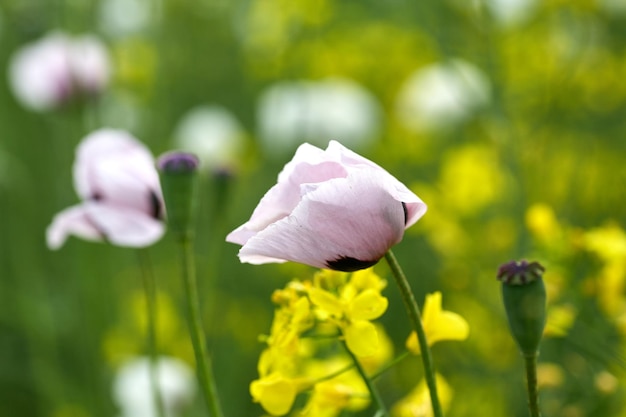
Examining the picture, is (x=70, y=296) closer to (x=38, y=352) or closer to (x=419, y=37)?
(x=38, y=352)

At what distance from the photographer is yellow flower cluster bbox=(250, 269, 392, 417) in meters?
0.48

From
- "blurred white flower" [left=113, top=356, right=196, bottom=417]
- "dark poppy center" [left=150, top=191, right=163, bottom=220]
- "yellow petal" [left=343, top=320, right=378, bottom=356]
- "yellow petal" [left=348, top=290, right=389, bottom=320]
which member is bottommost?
"blurred white flower" [left=113, top=356, right=196, bottom=417]

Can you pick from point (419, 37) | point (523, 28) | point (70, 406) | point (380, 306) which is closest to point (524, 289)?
point (380, 306)

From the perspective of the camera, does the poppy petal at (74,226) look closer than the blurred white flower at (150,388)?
Yes

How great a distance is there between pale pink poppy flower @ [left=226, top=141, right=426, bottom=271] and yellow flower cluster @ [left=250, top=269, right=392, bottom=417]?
0.02 meters

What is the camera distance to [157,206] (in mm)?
688

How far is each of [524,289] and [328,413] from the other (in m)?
0.14

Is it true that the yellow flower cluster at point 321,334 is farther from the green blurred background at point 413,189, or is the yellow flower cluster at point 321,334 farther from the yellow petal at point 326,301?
the green blurred background at point 413,189

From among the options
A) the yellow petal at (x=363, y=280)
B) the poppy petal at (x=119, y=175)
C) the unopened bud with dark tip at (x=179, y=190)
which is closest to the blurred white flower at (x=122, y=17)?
the poppy petal at (x=119, y=175)

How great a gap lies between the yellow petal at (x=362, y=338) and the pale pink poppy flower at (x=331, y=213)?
3 cm

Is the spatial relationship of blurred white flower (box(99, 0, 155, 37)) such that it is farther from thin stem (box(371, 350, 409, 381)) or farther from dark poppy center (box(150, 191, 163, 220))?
thin stem (box(371, 350, 409, 381))

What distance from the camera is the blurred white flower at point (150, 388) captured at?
1.24 meters

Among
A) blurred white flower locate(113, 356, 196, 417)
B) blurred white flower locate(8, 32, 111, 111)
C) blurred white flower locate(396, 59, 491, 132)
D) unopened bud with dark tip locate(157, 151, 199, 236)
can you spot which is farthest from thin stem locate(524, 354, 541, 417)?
blurred white flower locate(396, 59, 491, 132)

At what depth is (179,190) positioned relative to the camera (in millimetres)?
585
